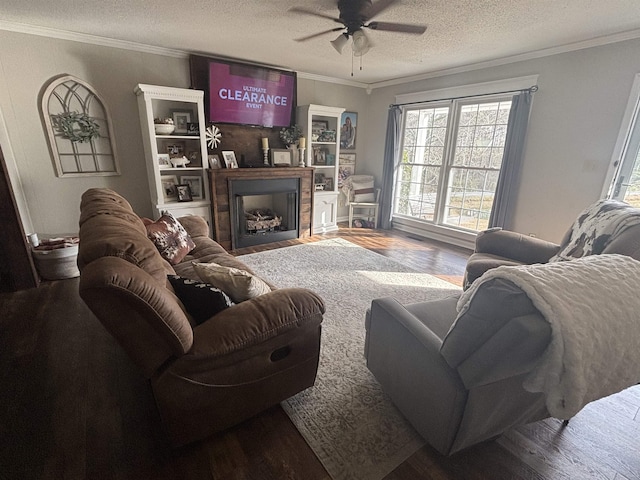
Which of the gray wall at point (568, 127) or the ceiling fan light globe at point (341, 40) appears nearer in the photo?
the ceiling fan light globe at point (341, 40)

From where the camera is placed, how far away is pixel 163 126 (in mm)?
3352

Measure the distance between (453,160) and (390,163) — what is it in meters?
1.02

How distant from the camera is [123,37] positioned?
308cm

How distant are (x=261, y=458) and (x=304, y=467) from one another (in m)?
0.20

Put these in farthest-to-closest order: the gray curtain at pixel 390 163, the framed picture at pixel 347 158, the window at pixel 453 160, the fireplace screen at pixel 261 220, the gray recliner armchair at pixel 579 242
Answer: the framed picture at pixel 347 158
the gray curtain at pixel 390 163
the fireplace screen at pixel 261 220
the window at pixel 453 160
the gray recliner armchair at pixel 579 242

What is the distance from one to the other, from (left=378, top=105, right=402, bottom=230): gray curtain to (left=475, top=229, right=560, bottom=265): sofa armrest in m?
2.63

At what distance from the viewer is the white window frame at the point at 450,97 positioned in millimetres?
3503

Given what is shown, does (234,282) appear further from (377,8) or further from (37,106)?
(37,106)

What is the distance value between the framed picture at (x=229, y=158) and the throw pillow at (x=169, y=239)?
1640 mm

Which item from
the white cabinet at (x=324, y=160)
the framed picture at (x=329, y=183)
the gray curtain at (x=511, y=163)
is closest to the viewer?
the gray curtain at (x=511, y=163)

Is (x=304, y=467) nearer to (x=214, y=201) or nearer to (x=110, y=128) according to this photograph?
(x=214, y=201)

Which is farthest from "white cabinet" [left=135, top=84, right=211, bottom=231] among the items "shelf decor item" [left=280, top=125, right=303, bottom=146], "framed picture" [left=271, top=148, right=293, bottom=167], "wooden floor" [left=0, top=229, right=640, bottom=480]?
"wooden floor" [left=0, top=229, right=640, bottom=480]

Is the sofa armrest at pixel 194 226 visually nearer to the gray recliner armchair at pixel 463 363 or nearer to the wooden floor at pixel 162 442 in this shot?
the wooden floor at pixel 162 442

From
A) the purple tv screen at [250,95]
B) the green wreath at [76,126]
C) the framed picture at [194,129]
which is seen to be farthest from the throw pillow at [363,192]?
the green wreath at [76,126]
